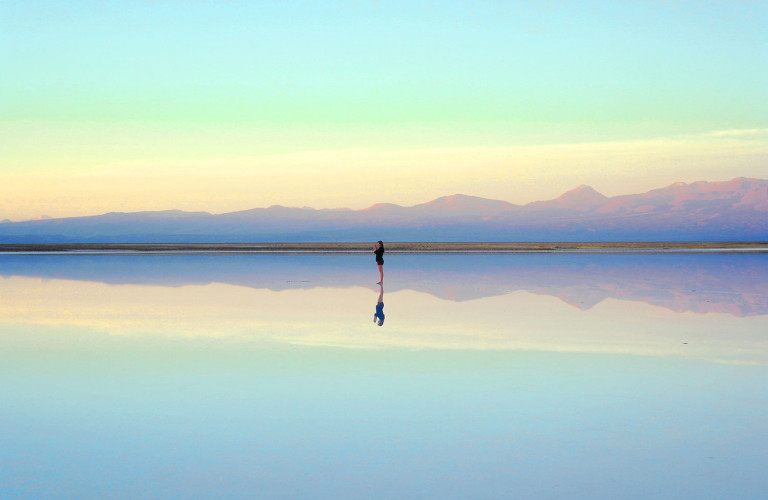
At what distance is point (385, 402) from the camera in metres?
8.11

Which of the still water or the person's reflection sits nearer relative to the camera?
the still water

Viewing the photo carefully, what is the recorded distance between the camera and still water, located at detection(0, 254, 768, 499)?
18.6 ft

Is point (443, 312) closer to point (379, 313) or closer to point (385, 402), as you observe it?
point (379, 313)

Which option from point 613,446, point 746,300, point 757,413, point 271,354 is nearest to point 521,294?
point 746,300

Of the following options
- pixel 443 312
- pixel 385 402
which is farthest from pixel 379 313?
pixel 385 402

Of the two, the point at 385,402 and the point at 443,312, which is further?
the point at 443,312

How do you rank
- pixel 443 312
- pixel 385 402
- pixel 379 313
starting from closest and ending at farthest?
pixel 385 402 → pixel 379 313 → pixel 443 312

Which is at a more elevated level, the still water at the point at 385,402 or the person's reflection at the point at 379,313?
the person's reflection at the point at 379,313

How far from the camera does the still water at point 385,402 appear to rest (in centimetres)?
566

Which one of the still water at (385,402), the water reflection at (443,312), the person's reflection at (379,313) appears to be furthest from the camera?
the person's reflection at (379,313)

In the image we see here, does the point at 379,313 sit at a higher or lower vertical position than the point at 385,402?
higher

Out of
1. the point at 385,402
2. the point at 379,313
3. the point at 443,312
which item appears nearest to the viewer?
the point at 385,402

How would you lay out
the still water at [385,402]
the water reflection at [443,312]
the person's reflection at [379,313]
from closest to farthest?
the still water at [385,402] → the water reflection at [443,312] → the person's reflection at [379,313]

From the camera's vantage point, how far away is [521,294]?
804 inches
